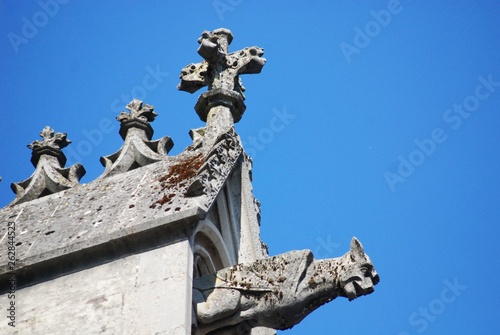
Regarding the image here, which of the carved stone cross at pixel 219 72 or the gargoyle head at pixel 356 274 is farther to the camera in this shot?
the carved stone cross at pixel 219 72

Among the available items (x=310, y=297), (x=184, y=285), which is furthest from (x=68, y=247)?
(x=310, y=297)

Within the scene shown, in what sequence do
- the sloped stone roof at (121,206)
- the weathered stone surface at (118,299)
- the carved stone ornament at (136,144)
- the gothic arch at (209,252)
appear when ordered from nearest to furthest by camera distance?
the weathered stone surface at (118,299), the sloped stone roof at (121,206), the gothic arch at (209,252), the carved stone ornament at (136,144)

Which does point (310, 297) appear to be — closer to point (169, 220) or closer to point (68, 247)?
point (169, 220)

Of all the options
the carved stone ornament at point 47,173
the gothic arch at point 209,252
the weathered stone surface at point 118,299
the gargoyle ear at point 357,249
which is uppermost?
the carved stone ornament at point 47,173

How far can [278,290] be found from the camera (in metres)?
12.6

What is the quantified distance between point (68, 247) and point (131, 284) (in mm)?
855


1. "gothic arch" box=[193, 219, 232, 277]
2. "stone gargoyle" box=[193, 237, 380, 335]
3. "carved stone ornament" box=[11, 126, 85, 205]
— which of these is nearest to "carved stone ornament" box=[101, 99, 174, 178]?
"carved stone ornament" box=[11, 126, 85, 205]

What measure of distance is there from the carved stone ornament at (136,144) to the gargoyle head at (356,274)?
2.28 m

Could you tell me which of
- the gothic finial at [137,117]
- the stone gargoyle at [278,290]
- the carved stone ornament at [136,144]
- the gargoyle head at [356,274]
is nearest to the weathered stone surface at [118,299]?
the stone gargoyle at [278,290]

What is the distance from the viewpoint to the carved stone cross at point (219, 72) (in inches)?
577

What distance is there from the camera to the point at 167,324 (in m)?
11.5

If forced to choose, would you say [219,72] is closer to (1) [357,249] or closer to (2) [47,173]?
(2) [47,173]

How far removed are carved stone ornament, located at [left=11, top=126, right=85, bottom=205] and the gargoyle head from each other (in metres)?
3.11

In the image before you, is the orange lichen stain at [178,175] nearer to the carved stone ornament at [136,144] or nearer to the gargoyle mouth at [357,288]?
the carved stone ornament at [136,144]
